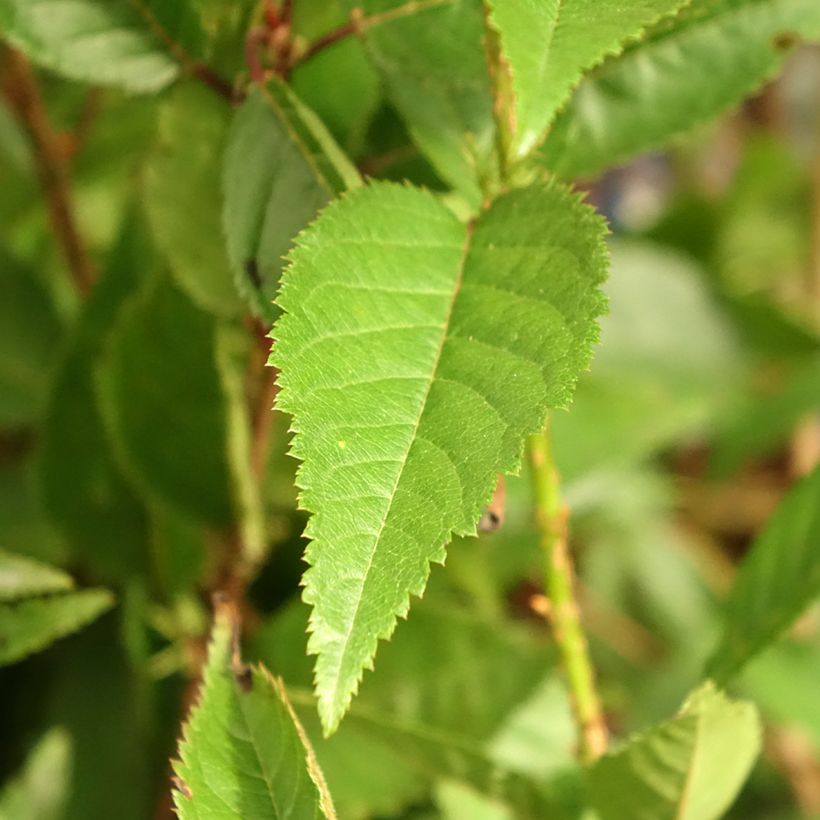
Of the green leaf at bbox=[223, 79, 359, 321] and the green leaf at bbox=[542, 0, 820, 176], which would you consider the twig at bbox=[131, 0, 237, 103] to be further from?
the green leaf at bbox=[542, 0, 820, 176]

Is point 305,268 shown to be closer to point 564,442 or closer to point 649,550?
point 564,442

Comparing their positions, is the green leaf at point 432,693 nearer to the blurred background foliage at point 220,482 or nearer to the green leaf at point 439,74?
the blurred background foliage at point 220,482

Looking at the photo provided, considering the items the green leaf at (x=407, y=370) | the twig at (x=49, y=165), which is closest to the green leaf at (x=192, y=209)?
the green leaf at (x=407, y=370)

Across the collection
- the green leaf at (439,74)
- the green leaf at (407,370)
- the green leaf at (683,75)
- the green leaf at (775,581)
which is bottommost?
the green leaf at (775,581)

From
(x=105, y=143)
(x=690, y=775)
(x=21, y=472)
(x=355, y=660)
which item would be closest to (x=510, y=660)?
(x=690, y=775)

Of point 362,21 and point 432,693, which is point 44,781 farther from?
point 362,21

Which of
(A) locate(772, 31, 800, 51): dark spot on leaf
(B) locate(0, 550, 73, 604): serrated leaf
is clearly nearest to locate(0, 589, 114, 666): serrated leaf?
(B) locate(0, 550, 73, 604): serrated leaf
